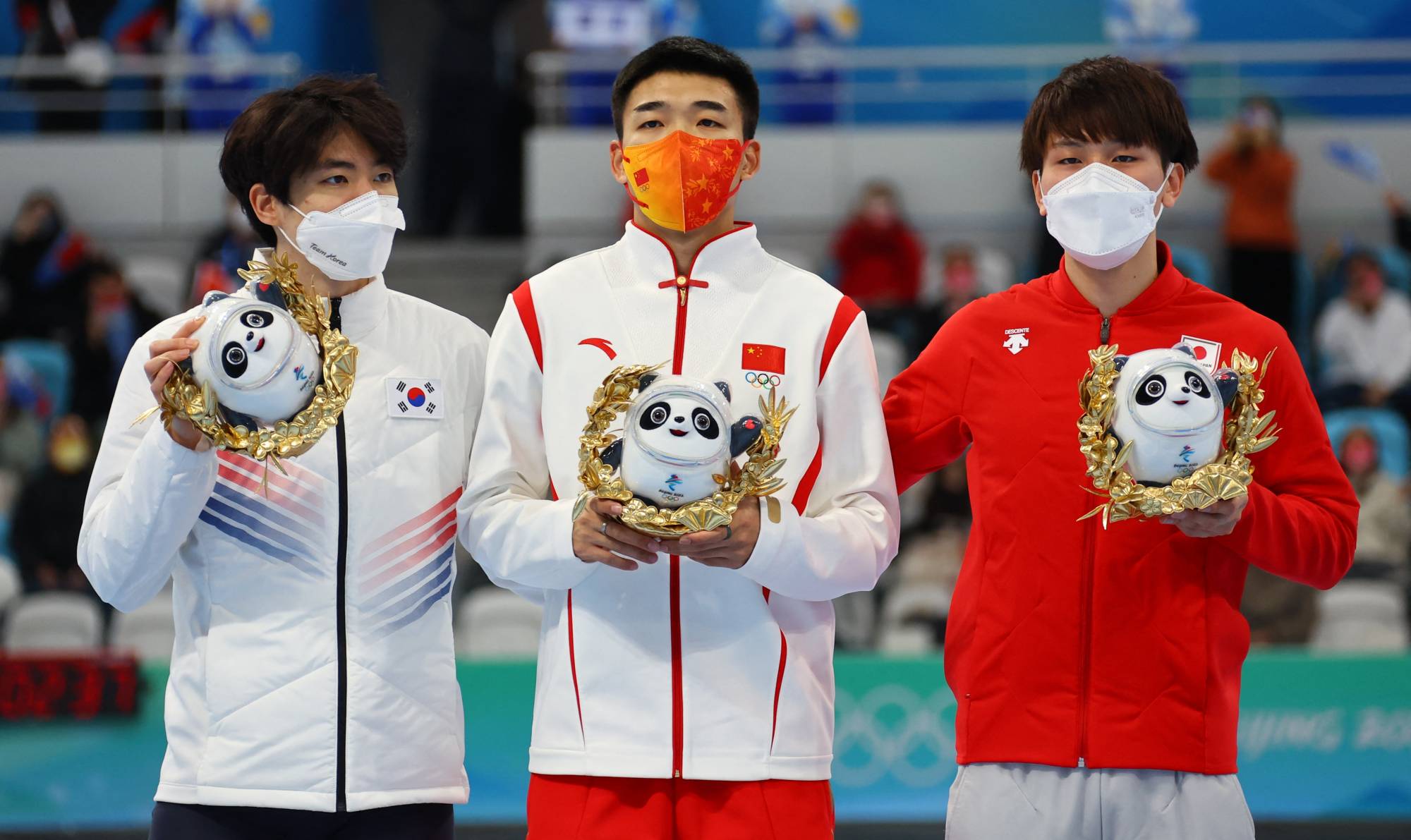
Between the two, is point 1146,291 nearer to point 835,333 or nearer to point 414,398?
point 835,333

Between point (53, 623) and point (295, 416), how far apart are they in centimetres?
564

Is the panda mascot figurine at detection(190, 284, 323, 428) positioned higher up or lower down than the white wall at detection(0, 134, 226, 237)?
lower down

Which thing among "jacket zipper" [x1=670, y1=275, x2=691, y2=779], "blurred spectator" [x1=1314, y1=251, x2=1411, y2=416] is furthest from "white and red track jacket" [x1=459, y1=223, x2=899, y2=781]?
"blurred spectator" [x1=1314, y1=251, x2=1411, y2=416]

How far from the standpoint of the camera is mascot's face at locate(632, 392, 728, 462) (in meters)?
2.80

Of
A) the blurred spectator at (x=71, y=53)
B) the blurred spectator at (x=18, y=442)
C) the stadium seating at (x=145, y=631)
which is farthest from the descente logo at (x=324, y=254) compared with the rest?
the blurred spectator at (x=71, y=53)

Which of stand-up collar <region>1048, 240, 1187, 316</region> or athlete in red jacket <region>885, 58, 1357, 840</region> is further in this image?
stand-up collar <region>1048, 240, 1187, 316</region>

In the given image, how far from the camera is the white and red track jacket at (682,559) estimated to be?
3088mm

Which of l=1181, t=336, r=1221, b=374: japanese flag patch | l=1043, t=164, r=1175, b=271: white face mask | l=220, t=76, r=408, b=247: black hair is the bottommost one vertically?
l=1181, t=336, r=1221, b=374: japanese flag patch

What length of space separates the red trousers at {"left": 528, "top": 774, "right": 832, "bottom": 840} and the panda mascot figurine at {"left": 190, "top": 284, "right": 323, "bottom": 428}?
0.92 m

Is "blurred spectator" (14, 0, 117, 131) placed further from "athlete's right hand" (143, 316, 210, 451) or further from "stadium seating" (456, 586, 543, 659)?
"athlete's right hand" (143, 316, 210, 451)

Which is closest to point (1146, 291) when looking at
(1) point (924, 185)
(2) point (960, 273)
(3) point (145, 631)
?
(3) point (145, 631)

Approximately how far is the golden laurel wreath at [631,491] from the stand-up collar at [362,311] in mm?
781

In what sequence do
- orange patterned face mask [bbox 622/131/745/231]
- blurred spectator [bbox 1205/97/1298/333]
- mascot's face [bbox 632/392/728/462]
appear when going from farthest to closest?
blurred spectator [bbox 1205/97/1298/333] < orange patterned face mask [bbox 622/131/745/231] < mascot's face [bbox 632/392/728/462]

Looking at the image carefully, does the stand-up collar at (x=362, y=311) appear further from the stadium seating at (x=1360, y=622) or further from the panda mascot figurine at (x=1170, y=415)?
the stadium seating at (x=1360, y=622)
